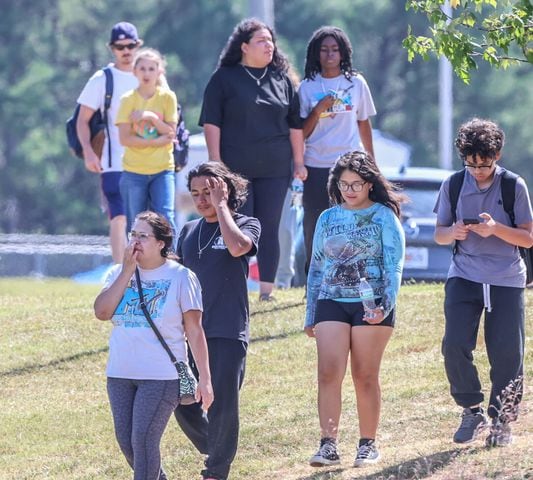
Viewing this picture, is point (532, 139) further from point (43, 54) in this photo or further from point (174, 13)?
point (43, 54)

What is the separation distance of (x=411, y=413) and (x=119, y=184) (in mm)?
3715

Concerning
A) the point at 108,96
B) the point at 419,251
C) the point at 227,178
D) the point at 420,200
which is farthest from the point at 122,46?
the point at 227,178

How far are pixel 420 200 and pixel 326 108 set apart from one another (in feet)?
14.8

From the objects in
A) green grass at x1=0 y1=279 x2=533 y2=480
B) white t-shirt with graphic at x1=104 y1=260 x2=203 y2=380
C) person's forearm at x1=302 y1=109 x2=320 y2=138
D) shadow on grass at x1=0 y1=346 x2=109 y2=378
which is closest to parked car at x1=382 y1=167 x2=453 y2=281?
green grass at x1=0 y1=279 x2=533 y2=480

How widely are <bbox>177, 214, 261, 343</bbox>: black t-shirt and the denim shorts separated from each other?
40 centimetres

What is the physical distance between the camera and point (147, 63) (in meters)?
11.0

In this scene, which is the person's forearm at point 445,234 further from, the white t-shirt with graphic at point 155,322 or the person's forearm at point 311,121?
→ the person's forearm at point 311,121

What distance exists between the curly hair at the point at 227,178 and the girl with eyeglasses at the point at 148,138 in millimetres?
3707

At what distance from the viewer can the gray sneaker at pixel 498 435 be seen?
752cm

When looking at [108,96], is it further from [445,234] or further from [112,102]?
[445,234]

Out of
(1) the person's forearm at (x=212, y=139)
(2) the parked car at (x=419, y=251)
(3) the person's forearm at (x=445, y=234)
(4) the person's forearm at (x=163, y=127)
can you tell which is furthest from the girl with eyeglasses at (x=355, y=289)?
(2) the parked car at (x=419, y=251)

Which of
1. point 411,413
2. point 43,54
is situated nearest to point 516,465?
point 411,413

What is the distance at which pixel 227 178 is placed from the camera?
7301mm

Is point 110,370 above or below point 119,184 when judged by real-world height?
below
